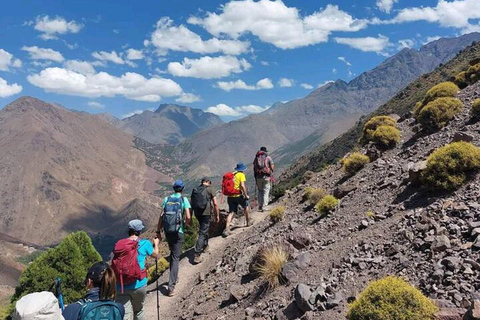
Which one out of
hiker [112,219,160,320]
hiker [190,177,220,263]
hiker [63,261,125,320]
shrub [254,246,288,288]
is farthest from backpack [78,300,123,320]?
hiker [190,177,220,263]

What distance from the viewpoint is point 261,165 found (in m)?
17.9

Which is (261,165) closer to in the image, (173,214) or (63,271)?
(173,214)

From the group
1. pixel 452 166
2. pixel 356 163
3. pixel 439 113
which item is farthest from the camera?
pixel 356 163

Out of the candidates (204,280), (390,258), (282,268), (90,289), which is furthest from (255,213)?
(90,289)

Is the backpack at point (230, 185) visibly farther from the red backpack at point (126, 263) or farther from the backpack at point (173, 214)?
the red backpack at point (126, 263)

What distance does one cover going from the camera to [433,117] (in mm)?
16734

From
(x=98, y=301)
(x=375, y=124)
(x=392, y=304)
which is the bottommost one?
(x=392, y=304)

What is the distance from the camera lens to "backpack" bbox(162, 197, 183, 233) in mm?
11234

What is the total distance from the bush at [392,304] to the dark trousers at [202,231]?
8.20 meters

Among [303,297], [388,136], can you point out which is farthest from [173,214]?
[388,136]

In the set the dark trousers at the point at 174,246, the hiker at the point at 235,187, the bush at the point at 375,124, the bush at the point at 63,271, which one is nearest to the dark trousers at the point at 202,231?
the dark trousers at the point at 174,246

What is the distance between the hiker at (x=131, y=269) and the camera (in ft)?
24.9

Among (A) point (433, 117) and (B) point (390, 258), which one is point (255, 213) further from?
(B) point (390, 258)

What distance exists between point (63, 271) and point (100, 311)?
22429 mm
